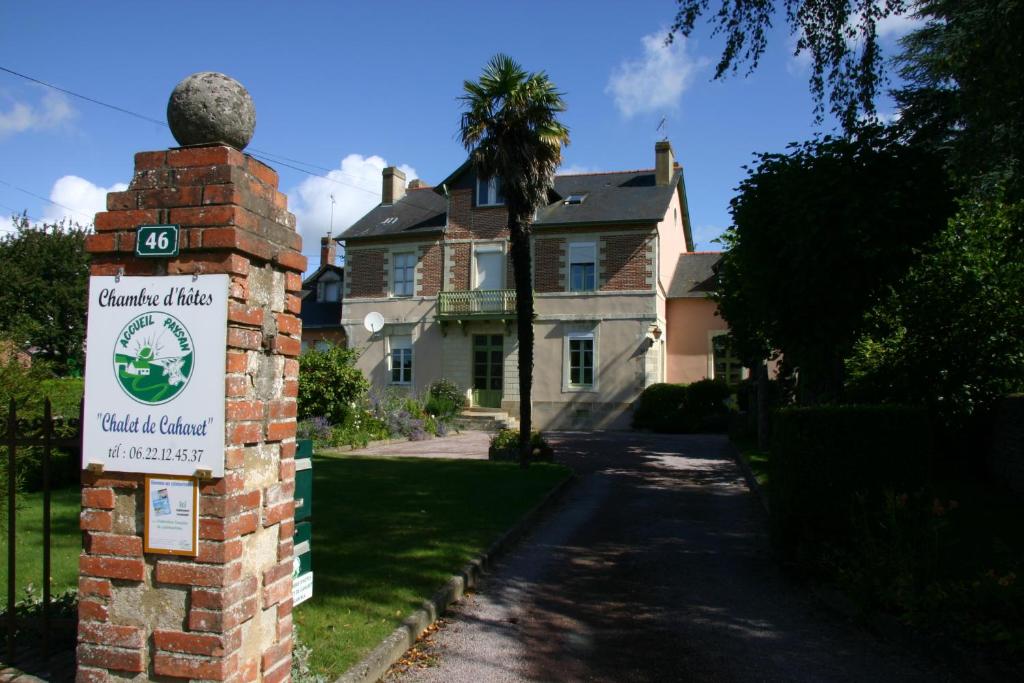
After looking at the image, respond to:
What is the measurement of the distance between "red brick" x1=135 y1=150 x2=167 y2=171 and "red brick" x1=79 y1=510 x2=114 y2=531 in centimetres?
152

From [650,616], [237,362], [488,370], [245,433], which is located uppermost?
[488,370]

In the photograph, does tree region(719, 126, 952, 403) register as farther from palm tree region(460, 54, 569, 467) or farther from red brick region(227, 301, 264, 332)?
red brick region(227, 301, 264, 332)

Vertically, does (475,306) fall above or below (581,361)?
above

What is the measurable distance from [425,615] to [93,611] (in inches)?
101

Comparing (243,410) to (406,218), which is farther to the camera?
(406,218)

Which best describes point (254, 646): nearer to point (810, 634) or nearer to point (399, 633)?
point (399, 633)

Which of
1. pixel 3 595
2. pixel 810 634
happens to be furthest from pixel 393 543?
pixel 810 634

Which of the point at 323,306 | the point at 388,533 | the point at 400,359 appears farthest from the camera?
the point at 323,306

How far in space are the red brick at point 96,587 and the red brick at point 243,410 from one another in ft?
2.99

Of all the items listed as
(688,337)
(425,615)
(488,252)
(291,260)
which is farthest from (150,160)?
(688,337)

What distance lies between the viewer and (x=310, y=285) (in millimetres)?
38969

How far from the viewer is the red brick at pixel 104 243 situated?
11.5 ft

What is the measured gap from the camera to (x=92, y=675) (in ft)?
11.2

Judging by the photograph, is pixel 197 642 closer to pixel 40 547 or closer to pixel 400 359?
pixel 40 547
